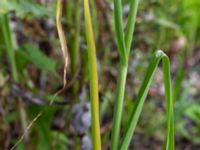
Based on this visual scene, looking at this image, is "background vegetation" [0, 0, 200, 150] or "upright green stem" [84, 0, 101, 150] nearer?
"upright green stem" [84, 0, 101, 150]

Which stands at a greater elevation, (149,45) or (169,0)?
(169,0)

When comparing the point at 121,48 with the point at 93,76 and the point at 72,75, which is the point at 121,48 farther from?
the point at 72,75

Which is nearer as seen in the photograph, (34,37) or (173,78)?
(34,37)

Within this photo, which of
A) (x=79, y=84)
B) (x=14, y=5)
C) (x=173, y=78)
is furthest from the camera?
(x=173, y=78)

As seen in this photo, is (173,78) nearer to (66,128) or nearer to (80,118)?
(66,128)

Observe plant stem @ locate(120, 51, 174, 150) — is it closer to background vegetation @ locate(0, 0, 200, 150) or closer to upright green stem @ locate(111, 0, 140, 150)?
upright green stem @ locate(111, 0, 140, 150)

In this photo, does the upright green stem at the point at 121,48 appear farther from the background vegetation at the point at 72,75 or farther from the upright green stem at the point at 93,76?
the background vegetation at the point at 72,75

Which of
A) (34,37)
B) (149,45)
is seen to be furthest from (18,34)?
(149,45)

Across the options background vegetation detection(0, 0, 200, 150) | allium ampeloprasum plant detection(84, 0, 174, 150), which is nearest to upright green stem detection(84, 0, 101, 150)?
allium ampeloprasum plant detection(84, 0, 174, 150)

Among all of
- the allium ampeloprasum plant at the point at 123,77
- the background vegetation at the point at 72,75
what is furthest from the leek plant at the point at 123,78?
the background vegetation at the point at 72,75
